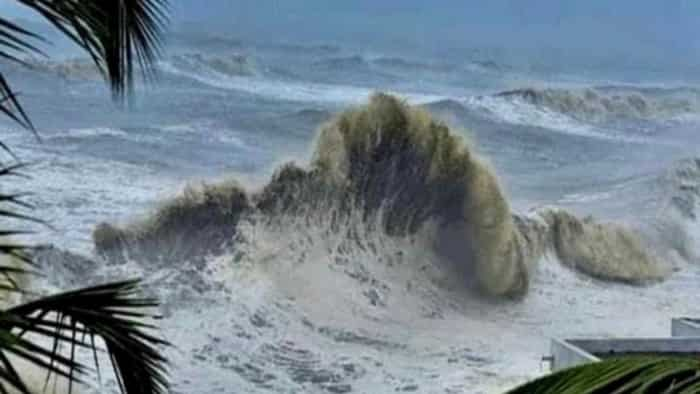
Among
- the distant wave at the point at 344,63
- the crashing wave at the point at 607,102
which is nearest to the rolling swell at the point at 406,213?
the crashing wave at the point at 607,102

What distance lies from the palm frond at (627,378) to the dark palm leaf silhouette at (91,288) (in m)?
0.55

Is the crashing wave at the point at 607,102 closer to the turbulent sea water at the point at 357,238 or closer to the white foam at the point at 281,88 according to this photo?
the white foam at the point at 281,88

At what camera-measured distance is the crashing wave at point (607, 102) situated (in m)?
20.5

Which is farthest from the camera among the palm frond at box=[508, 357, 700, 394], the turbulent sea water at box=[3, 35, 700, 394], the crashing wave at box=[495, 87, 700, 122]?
the crashing wave at box=[495, 87, 700, 122]

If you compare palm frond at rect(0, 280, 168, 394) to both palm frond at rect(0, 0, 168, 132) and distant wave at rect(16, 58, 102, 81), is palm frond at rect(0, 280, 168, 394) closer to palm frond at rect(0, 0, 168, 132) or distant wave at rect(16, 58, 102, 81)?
palm frond at rect(0, 0, 168, 132)

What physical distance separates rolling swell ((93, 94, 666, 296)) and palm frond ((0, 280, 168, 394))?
37.3 feet

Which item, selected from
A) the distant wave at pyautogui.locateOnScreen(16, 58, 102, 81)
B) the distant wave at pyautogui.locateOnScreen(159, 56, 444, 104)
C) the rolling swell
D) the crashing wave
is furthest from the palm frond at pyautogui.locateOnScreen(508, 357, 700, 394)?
the crashing wave

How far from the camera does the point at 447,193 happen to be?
44.0 ft

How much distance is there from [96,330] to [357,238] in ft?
40.3

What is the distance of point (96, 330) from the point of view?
1.36 m

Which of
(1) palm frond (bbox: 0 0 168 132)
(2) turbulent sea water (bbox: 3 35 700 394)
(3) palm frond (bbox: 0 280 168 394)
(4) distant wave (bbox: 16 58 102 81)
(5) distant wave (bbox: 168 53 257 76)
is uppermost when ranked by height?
(5) distant wave (bbox: 168 53 257 76)

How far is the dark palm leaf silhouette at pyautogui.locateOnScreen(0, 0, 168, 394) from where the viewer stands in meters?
1.23

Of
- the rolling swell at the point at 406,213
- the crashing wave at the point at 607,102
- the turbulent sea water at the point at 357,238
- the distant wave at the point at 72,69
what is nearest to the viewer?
the turbulent sea water at the point at 357,238

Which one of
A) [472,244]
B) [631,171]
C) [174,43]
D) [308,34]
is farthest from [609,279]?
[308,34]
